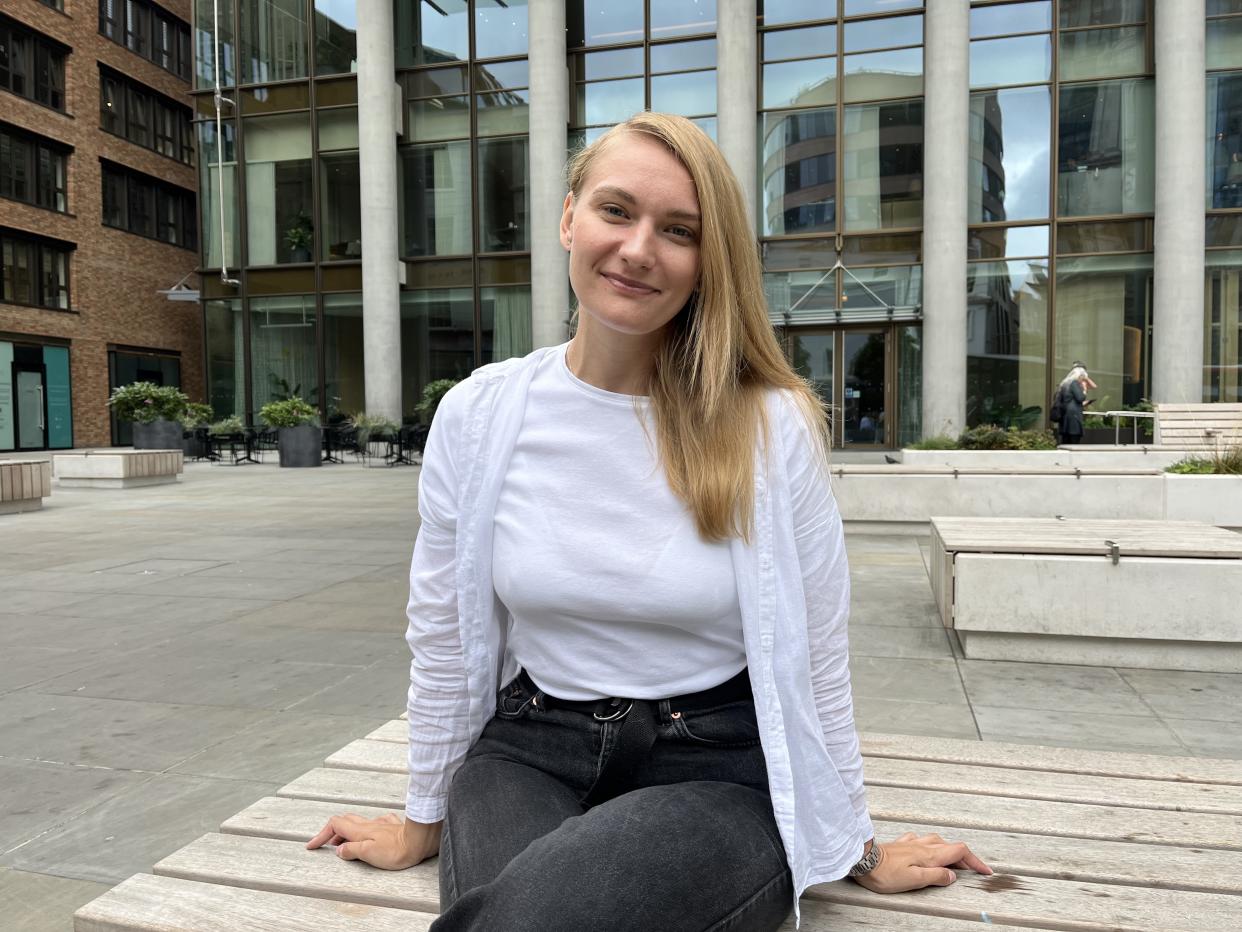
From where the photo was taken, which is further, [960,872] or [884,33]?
[884,33]

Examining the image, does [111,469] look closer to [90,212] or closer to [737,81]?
[737,81]

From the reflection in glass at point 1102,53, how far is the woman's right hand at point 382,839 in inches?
995

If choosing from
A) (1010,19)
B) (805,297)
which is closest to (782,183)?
(805,297)

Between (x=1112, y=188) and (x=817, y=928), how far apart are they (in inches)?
970

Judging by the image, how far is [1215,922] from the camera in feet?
5.36

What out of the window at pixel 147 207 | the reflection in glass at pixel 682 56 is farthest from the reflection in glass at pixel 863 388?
the window at pixel 147 207

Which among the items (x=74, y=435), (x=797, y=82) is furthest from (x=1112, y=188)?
(x=74, y=435)

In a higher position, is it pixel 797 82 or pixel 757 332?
pixel 797 82

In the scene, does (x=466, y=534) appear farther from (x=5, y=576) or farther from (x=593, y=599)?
(x=5, y=576)

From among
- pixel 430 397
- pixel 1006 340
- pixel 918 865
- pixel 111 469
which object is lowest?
pixel 918 865

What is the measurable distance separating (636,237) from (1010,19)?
24884mm

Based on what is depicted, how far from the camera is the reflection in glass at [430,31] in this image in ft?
87.1

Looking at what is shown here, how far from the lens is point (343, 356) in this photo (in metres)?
27.9

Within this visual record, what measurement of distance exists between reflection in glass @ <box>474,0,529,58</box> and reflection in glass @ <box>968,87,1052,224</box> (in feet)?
37.5
